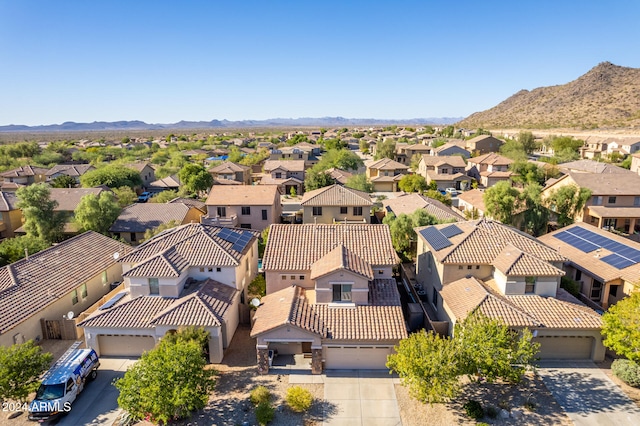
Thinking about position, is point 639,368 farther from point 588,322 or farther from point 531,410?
point 531,410

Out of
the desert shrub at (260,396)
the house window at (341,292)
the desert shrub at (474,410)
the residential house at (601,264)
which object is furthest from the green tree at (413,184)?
the desert shrub at (260,396)

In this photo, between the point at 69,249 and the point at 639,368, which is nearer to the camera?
the point at 639,368

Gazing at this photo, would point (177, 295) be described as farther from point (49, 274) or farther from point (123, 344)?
point (49, 274)

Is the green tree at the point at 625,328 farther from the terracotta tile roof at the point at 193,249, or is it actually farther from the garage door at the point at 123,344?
the garage door at the point at 123,344

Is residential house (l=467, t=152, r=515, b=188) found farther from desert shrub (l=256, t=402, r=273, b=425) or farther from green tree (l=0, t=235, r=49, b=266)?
green tree (l=0, t=235, r=49, b=266)

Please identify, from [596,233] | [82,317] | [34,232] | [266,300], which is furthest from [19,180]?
[596,233]

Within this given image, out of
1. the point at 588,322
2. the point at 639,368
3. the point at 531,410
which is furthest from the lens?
the point at 588,322

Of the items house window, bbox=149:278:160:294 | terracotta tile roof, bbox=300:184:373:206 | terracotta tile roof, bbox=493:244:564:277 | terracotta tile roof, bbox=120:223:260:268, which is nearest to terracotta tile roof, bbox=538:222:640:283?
terracotta tile roof, bbox=493:244:564:277
